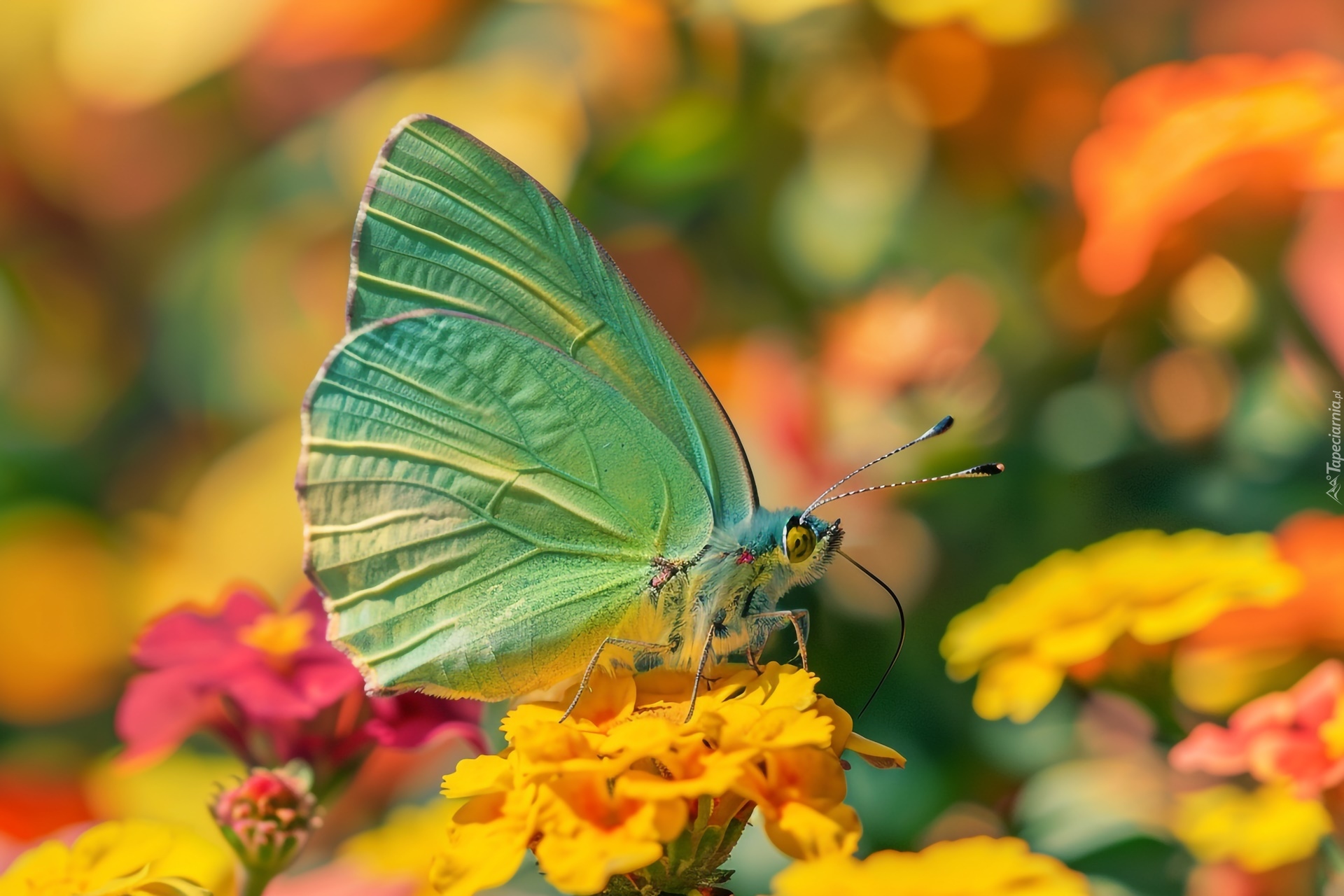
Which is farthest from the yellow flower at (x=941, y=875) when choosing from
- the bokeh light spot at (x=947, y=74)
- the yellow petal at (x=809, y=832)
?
the bokeh light spot at (x=947, y=74)

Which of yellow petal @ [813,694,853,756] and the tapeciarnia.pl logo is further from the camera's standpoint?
the tapeciarnia.pl logo

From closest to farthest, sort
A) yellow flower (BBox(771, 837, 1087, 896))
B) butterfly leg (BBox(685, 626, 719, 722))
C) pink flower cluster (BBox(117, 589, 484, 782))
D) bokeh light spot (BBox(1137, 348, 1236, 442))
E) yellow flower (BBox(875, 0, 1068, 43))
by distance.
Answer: yellow flower (BBox(771, 837, 1087, 896))
butterfly leg (BBox(685, 626, 719, 722))
pink flower cluster (BBox(117, 589, 484, 782))
bokeh light spot (BBox(1137, 348, 1236, 442))
yellow flower (BBox(875, 0, 1068, 43))

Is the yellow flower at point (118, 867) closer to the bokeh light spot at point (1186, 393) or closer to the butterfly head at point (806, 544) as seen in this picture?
the butterfly head at point (806, 544)

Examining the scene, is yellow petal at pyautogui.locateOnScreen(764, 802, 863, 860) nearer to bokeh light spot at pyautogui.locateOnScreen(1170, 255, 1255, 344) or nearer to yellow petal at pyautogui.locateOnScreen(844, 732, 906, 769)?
yellow petal at pyautogui.locateOnScreen(844, 732, 906, 769)

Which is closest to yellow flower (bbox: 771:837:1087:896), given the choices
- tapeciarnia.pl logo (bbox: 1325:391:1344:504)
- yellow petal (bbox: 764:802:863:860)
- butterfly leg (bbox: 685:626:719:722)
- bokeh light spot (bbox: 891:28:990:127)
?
yellow petal (bbox: 764:802:863:860)

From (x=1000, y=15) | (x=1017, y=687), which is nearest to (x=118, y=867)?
(x=1017, y=687)

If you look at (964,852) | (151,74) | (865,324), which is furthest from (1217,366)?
(151,74)

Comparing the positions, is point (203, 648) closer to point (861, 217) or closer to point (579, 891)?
point (579, 891)
